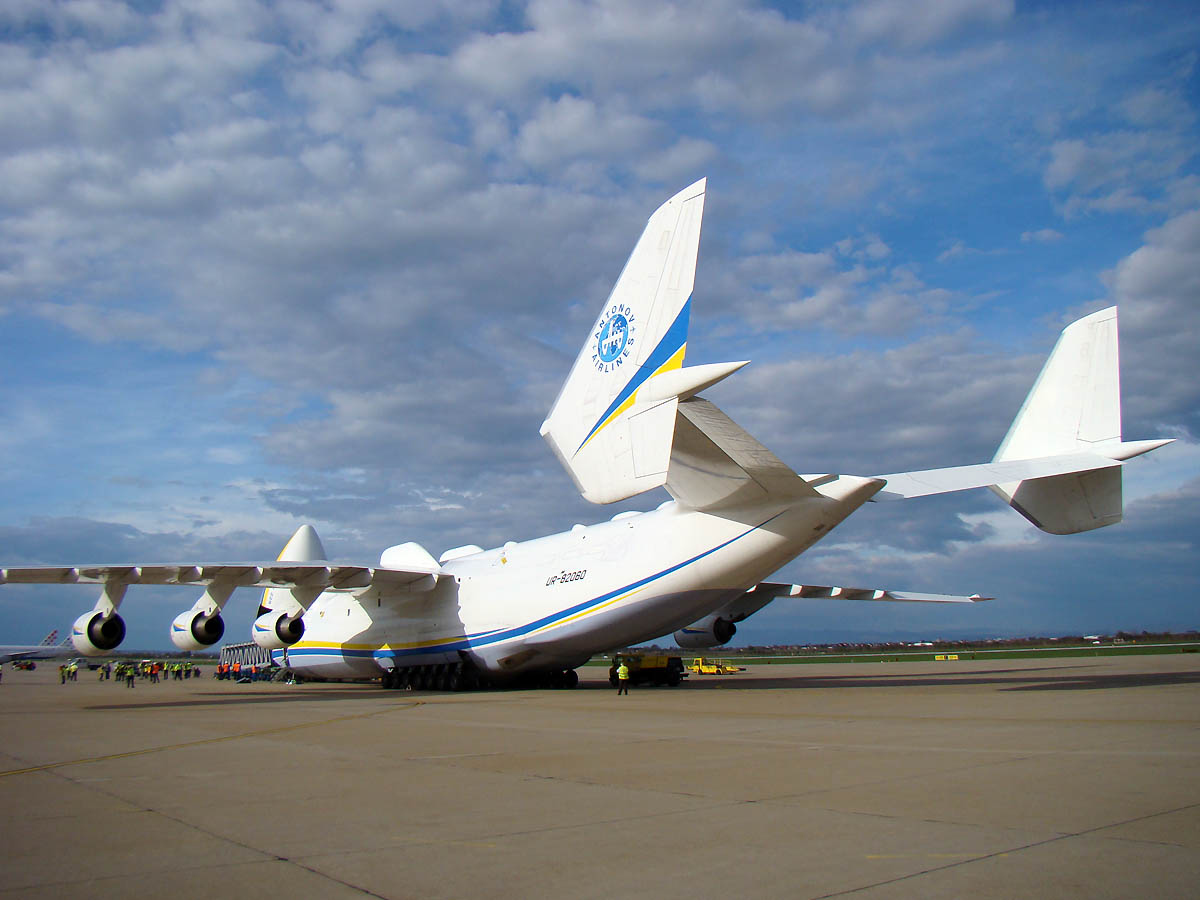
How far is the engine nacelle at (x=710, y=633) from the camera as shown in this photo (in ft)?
73.1

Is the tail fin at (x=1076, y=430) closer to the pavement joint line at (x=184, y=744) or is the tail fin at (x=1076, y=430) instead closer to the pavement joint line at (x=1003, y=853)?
the pavement joint line at (x=1003, y=853)

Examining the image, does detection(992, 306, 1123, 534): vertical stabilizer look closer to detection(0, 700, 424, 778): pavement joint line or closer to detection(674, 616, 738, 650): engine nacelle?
detection(674, 616, 738, 650): engine nacelle

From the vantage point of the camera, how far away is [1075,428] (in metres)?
13.6

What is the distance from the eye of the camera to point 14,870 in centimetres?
392

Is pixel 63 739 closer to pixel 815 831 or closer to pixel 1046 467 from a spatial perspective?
pixel 815 831

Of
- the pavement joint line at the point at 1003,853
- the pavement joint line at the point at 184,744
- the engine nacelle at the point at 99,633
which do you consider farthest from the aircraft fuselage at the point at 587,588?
the pavement joint line at the point at 1003,853

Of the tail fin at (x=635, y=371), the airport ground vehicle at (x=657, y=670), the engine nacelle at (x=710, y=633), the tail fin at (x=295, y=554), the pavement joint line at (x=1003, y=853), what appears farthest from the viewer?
the tail fin at (x=295, y=554)

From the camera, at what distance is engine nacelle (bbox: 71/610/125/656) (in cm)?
1800

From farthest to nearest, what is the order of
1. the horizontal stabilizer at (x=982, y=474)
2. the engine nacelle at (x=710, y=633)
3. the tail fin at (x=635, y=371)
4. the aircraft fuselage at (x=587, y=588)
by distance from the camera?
1. the engine nacelle at (x=710, y=633)
2. the aircraft fuselage at (x=587, y=588)
3. the horizontal stabilizer at (x=982, y=474)
4. the tail fin at (x=635, y=371)

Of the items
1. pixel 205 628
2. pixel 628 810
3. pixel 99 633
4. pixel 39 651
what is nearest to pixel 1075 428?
pixel 628 810

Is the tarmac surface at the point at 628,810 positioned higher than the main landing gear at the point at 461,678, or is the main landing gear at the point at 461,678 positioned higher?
the tarmac surface at the point at 628,810

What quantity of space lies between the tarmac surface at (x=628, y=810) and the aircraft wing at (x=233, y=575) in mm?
7417

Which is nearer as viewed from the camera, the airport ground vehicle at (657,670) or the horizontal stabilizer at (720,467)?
the horizontal stabilizer at (720,467)

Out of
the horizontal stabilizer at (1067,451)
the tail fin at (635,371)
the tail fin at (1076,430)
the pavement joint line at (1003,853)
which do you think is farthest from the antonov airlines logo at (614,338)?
the tail fin at (1076,430)
